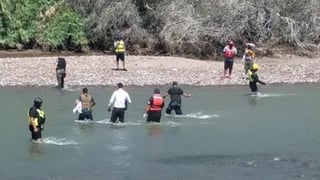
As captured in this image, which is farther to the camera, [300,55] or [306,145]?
[300,55]

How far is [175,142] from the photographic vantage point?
69.7ft

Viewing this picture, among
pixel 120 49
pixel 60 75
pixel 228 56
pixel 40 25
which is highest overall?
pixel 40 25

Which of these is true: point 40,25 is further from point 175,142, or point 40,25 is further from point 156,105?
point 175,142

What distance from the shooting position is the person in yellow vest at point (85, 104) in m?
24.0

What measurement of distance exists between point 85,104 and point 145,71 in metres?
13.1

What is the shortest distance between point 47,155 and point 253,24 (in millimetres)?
25467

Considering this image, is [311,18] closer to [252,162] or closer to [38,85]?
[38,85]

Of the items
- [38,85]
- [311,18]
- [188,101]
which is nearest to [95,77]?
[38,85]

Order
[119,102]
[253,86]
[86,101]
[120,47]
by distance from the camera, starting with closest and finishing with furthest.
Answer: [119,102] < [86,101] < [253,86] < [120,47]

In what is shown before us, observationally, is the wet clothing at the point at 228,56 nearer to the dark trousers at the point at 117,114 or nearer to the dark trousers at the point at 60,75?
the dark trousers at the point at 60,75

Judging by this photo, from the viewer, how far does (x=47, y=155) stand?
19375 millimetres

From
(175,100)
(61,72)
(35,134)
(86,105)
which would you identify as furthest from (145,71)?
(35,134)

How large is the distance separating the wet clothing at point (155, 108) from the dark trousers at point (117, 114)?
2.56ft

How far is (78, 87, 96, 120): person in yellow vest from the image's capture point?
24.0 meters
